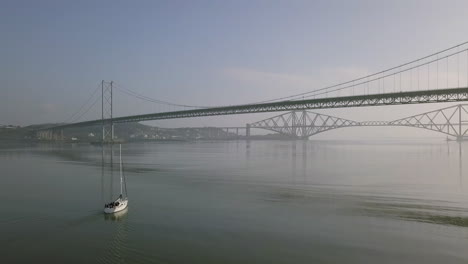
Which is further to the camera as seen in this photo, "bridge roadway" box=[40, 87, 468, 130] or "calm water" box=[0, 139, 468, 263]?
"bridge roadway" box=[40, 87, 468, 130]

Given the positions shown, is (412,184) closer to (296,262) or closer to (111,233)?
(296,262)

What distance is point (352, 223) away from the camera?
10969mm

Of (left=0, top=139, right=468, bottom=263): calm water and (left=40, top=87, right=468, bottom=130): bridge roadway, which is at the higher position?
(left=40, top=87, right=468, bottom=130): bridge roadway

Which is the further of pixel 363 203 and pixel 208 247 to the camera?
pixel 363 203

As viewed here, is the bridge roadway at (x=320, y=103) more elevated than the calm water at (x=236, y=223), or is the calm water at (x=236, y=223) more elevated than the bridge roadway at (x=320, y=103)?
the bridge roadway at (x=320, y=103)

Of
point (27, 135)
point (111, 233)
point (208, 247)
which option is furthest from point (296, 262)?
point (27, 135)

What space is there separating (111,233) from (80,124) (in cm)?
8656

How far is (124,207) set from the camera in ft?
41.6

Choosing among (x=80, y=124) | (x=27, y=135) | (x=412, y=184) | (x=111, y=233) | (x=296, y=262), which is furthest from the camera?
(x=27, y=135)

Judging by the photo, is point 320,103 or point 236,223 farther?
point 320,103

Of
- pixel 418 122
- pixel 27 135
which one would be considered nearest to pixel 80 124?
pixel 27 135

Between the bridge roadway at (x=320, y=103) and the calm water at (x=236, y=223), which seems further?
the bridge roadway at (x=320, y=103)

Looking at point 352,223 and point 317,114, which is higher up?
point 317,114

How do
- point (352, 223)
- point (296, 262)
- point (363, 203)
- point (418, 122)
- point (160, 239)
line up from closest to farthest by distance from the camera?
point (296, 262)
point (160, 239)
point (352, 223)
point (363, 203)
point (418, 122)
